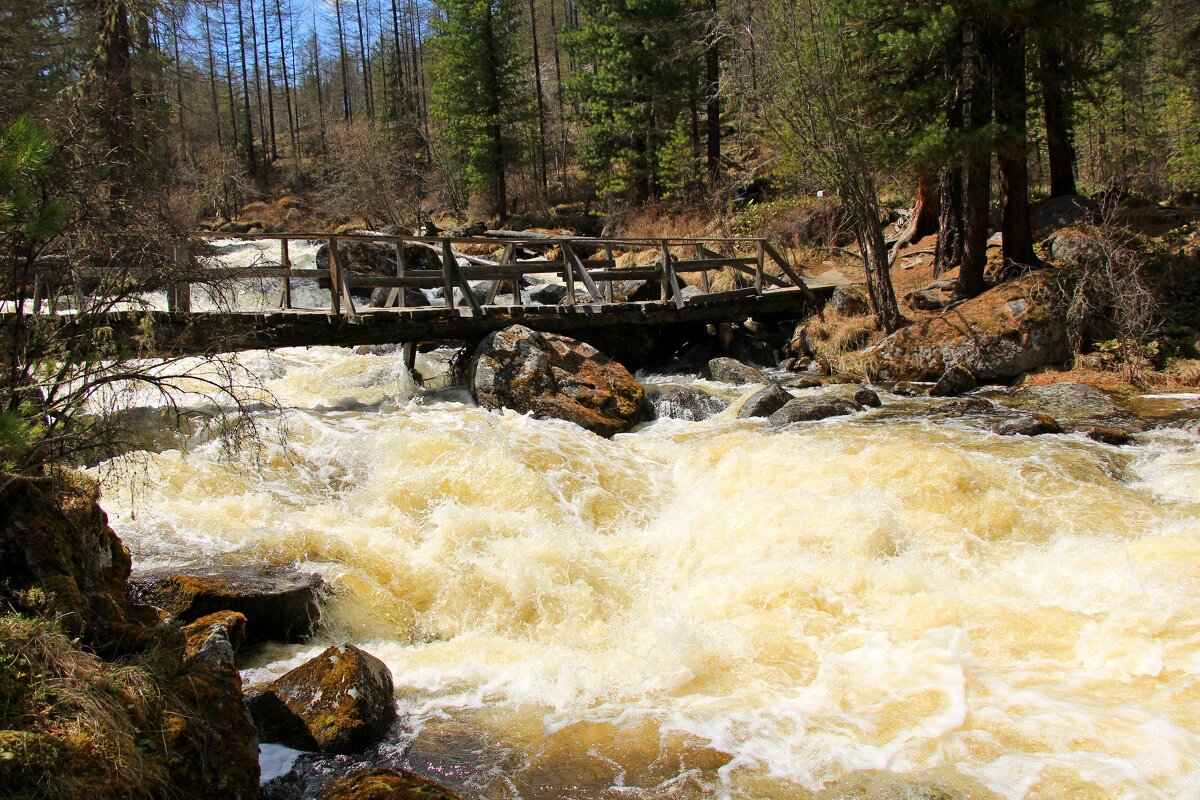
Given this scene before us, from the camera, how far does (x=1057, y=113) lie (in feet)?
53.4

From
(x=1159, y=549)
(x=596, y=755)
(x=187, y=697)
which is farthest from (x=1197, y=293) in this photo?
(x=187, y=697)

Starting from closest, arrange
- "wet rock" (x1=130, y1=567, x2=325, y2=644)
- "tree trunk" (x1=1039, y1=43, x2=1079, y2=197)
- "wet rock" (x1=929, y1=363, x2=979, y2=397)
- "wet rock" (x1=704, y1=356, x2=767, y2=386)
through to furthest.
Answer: "wet rock" (x1=130, y1=567, x2=325, y2=644)
"wet rock" (x1=929, y1=363, x2=979, y2=397)
"wet rock" (x1=704, y1=356, x2=767, y2=386)
"tree trunk" (x1=1039, y1=43, x2=1079, y2=197)

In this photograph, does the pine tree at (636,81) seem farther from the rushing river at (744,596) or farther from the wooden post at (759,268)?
the rushing river at (744,596)

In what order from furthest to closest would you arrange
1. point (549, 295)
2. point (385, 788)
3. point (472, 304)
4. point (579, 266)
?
point (549, 295), point (579, 266), point (472, 304), point (385, 788)

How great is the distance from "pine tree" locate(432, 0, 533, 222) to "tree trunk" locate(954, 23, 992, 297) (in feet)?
67.4

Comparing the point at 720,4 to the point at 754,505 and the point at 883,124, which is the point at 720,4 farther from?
the point at 754,505

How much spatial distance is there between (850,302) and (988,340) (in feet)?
10.1

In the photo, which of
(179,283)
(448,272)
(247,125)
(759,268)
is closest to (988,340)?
(759,268)

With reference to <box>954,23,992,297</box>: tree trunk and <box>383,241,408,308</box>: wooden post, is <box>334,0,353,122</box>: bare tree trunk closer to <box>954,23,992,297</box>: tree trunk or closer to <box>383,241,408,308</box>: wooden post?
<box>383,241,408,308</box>: wooden post

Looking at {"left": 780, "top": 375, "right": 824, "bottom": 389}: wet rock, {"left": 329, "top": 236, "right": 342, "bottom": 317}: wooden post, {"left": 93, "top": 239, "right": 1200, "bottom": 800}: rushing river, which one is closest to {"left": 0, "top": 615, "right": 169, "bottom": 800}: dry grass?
{"left": 93, "top": 239, "right": 1200, "bottom": 800}: rushing river

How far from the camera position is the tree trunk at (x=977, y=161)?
1323 centimetres

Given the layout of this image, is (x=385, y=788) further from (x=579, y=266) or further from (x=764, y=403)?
(x=579, y=266)

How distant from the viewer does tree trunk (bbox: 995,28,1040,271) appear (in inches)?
511

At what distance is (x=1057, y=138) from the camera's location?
16.2 metres
